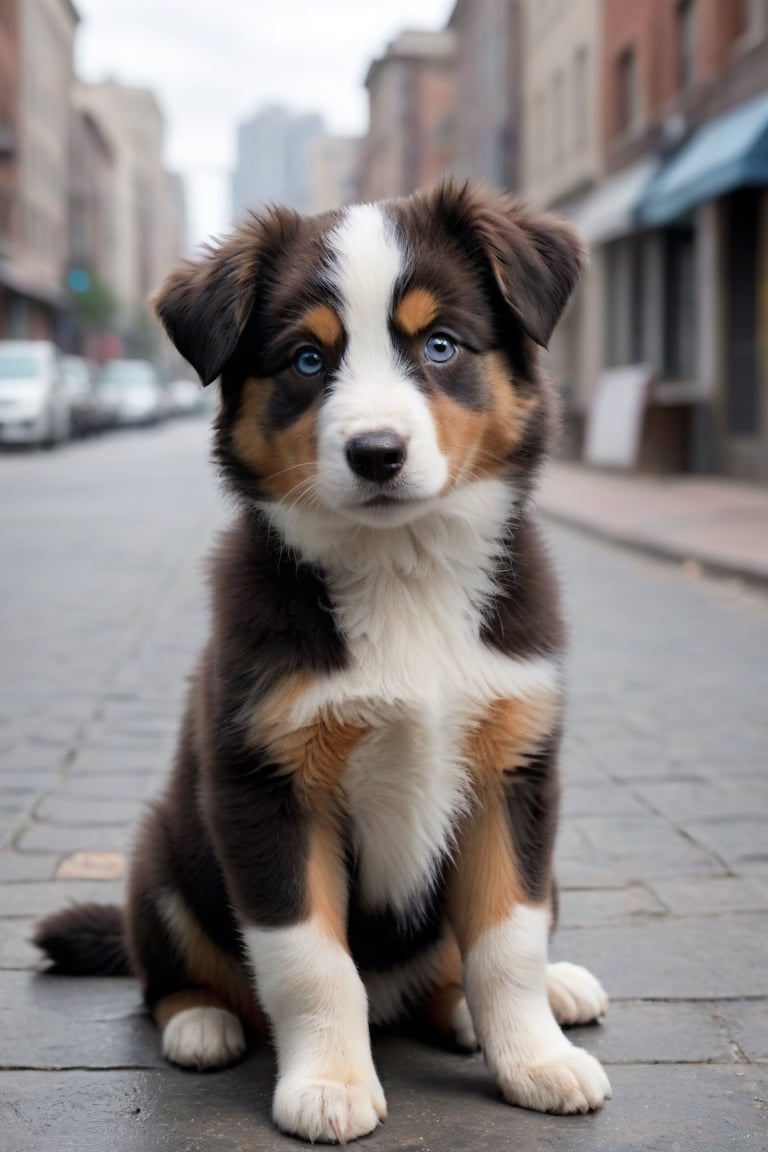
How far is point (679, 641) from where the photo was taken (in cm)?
866

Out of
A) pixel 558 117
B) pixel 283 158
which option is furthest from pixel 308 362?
pixel 283 158

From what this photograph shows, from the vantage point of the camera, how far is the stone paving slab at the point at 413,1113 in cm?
265

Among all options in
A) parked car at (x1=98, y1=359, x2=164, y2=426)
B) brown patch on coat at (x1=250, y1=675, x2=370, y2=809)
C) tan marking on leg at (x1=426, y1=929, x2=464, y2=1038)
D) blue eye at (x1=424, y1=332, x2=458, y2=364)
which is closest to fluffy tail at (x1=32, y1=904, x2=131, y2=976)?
tan marking on leg at (x1=426, y1=929, x2=464, y2=1038)

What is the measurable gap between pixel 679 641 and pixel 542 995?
5.92m

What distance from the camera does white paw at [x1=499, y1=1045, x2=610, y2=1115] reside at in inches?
109

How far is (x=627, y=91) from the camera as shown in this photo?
29328 mm

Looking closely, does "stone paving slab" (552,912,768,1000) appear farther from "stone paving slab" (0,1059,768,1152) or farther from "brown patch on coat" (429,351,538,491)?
"brown patch on coat" (429,351,538,491)

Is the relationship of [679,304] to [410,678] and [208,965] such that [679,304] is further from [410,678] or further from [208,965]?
[410,678]

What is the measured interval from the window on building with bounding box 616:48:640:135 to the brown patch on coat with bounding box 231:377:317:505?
27062mm

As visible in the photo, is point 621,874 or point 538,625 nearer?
point 538,625

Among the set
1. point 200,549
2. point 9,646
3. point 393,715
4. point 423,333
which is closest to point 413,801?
point 393,715

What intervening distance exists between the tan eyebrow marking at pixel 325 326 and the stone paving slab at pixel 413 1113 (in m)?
1.41

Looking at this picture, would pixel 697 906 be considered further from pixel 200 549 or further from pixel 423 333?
pixel 200 549

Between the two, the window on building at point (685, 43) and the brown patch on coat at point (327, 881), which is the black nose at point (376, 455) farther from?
the window on building at point (685, 43)
